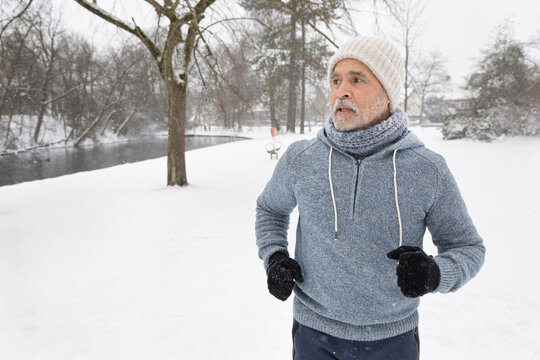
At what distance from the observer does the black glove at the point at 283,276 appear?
4.50 feet

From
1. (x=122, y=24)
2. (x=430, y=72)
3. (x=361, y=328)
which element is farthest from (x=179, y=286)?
(x=430, y=72)

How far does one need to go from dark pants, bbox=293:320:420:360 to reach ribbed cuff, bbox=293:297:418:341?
23mm

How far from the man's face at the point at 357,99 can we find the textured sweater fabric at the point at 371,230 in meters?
0.13

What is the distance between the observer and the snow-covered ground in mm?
3074

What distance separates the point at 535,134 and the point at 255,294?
56.7 ft

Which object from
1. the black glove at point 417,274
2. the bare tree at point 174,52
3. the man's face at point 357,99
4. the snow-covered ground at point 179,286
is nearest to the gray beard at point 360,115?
the man's face at point 357,99

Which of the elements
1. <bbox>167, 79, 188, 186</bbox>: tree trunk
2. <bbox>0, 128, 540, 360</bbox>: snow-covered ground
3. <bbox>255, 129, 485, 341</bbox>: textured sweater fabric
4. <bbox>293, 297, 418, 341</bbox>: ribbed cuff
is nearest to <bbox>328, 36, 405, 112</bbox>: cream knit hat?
<bbox>255, 129, 485, 341</bbox>: textured sweater fabric

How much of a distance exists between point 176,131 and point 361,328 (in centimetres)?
827

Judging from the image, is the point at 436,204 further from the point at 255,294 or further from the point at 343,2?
the point at 343,2

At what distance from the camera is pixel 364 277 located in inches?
50.7

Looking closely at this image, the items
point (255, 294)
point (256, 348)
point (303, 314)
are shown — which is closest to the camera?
point (303, 314)

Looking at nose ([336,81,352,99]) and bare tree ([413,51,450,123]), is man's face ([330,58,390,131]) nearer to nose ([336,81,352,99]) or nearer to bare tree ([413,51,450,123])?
nose ([336,81,352,99])

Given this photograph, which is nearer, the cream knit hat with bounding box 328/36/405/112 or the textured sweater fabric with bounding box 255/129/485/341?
the textured sweater fabric with bounding box 255/129/485/341

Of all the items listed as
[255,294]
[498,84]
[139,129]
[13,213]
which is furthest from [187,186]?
[139,129]
